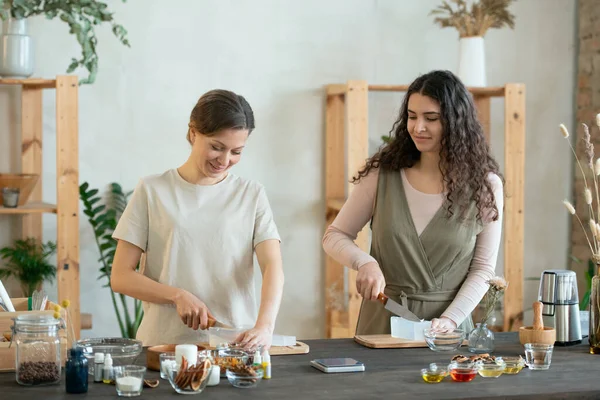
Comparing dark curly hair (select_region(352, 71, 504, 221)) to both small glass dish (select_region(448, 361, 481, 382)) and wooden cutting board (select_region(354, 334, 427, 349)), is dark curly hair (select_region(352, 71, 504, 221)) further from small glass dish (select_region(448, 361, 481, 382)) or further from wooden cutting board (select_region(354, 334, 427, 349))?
small glass dish (select_region(448, 361, 481, 382))

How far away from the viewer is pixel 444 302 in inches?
115

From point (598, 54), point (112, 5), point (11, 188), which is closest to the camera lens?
point (11, 188)

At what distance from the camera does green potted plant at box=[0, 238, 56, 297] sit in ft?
13.9

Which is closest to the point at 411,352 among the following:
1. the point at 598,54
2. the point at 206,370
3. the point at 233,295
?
the point at 233,295

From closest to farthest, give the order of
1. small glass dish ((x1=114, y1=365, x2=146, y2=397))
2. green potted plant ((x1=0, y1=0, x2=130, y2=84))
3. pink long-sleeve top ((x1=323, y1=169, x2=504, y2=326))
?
small glass dish ((x1=114, y1=365, x2=146, y2=397)), pink long-sleeve top ((x1=323, y1=169, x2=504, y2=326)), green potted plant ((x1=0, y1=0, x2=130, y2=84))

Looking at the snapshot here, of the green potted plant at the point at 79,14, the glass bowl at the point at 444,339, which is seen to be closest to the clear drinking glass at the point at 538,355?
the glass bowl at the point at 444,339

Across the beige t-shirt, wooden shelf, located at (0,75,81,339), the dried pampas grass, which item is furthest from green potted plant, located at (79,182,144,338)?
the dried pampas grass

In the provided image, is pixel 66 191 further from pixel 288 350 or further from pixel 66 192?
pixel 288 350

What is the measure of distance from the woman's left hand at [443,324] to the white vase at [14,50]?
2433 mm

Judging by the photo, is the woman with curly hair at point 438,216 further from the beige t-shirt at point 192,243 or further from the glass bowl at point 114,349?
the glass bowl at point 114,349

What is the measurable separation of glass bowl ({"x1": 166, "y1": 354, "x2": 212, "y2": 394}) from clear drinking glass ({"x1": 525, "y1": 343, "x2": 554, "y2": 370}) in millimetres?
897

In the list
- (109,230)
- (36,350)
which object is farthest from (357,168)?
(36,350)

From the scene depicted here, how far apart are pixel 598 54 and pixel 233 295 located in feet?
10.6

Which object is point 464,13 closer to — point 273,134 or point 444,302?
point 273,134
